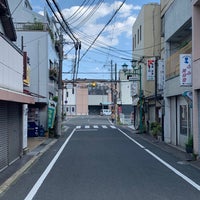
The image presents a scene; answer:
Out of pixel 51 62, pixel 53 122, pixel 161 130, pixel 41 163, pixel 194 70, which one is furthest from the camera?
pixel 51 62

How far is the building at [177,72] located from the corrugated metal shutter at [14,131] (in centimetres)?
735

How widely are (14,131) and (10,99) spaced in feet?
13.7

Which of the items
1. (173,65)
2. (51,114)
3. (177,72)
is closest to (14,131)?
(177,72)

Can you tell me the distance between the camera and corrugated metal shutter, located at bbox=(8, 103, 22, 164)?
14.8 m

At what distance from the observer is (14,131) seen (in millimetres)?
15922

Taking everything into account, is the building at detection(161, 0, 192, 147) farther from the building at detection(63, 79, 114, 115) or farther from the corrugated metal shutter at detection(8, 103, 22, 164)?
the building at detection(63, 79, 114, 115)

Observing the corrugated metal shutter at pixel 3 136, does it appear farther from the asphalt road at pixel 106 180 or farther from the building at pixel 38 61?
the building at pixel 38 61

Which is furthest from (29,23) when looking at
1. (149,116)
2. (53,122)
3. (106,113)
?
(106,113)

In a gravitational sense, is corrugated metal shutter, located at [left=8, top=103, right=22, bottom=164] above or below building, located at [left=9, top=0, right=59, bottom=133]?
below

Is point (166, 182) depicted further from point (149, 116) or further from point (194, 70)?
point (149, 116)

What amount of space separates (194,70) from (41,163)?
7.62 metres

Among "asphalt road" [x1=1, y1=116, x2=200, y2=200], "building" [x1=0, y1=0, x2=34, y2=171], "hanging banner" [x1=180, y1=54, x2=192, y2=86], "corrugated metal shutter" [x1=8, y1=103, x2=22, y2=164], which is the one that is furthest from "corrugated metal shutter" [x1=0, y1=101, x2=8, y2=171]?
"hanging banner" [x1=180, y1=54, x2=192, y2=86]

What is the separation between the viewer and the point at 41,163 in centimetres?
1553

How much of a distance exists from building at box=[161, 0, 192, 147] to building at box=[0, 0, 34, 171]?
727cm
